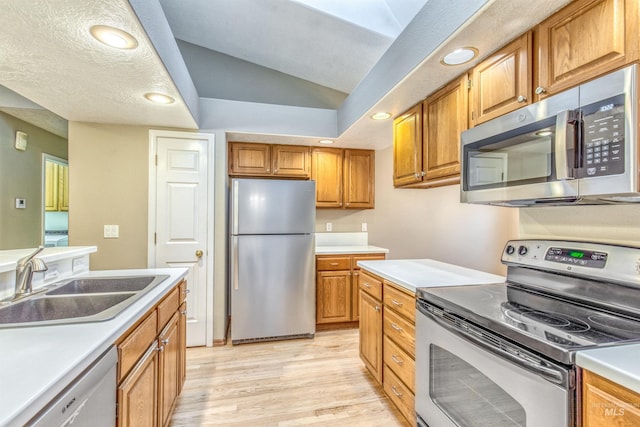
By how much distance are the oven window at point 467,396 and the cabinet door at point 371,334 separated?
60 cm

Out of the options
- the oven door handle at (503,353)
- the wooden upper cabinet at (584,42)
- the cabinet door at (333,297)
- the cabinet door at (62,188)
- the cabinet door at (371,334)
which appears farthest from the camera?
the cabinet door at (62,188)

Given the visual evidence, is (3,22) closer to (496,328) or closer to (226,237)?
(226,237)

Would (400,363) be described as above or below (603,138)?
below

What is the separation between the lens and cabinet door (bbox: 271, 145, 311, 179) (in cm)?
329

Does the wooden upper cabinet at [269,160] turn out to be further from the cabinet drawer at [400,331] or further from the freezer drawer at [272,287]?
the cabinet drawer at [400,331]

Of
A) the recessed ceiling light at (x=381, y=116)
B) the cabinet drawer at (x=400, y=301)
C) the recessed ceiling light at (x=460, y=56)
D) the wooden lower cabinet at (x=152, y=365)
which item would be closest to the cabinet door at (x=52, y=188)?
the wooden lower cabinet at (x=152, y=365)

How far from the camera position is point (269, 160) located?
3.26 metres

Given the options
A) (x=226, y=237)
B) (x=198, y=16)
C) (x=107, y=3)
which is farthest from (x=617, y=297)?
(x=198, y=16)

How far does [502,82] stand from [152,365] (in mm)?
2135

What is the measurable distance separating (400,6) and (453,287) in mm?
2182

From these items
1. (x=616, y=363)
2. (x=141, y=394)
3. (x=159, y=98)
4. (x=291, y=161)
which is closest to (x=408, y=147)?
(x=291, y=161)

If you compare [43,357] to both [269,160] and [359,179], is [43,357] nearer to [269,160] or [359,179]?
[269,160]

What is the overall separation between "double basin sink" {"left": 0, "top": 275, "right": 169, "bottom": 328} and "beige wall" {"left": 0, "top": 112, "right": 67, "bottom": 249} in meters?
2.16

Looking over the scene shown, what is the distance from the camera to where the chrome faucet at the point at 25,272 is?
1280 millimetres
